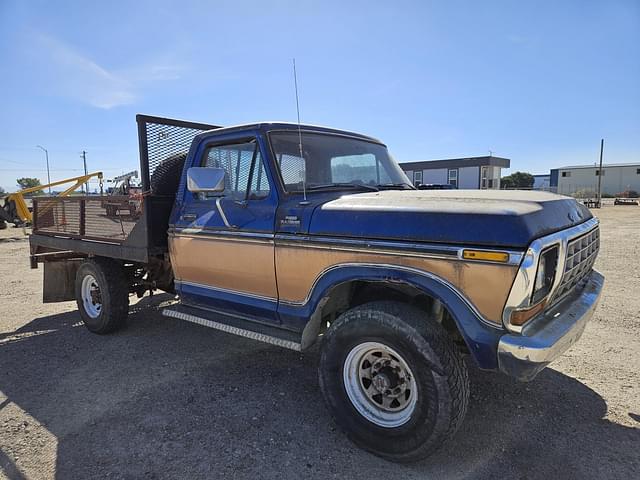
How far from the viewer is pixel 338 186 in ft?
11.8

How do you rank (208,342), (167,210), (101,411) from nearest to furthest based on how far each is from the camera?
(101,411) → (167,210) → (208,342)

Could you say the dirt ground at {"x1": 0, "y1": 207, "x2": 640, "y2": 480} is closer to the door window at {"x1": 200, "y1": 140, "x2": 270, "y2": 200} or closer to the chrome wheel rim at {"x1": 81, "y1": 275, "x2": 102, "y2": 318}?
the chrome wheel rim at {"x1": 81, "y1": 275, "x2": 102, "y2": 318}

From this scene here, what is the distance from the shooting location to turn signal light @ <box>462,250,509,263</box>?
225 centimetres

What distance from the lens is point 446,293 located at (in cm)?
246

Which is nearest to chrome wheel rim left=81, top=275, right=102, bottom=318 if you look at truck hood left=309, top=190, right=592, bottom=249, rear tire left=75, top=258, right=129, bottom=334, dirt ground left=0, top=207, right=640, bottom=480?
rear tire left=75, top=258, right=129, bottom=334

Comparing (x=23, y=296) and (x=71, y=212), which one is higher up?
(x=71, y=212)

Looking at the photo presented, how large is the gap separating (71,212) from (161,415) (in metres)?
3.39

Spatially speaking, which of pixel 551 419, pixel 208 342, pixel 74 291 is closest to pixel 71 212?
pixel 74 291

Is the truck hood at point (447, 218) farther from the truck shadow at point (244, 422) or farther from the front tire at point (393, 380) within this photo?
the truck shadow at point (244, 422)

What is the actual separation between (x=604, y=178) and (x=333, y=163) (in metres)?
68.2

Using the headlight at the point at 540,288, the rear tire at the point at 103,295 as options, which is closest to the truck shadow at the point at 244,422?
the rear tire at the point at 103,295

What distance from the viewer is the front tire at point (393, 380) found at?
251cm

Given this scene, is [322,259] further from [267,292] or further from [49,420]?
[49,420]

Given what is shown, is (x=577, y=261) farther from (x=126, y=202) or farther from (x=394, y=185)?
(x=126, y=202)
